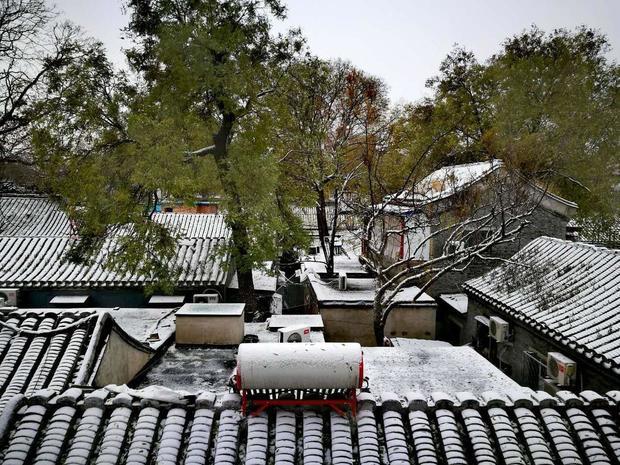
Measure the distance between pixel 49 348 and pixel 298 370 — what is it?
5.05m

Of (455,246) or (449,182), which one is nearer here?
(455,246)

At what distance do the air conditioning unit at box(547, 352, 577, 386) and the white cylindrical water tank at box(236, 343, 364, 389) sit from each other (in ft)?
20.9

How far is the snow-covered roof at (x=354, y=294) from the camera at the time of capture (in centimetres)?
1354

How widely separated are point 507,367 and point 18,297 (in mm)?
14818

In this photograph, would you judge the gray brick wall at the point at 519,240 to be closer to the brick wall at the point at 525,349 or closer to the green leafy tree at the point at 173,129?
the brick wall at the point at 525,349

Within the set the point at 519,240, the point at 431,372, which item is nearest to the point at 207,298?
the point at 431,372

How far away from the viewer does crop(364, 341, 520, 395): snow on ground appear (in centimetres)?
773

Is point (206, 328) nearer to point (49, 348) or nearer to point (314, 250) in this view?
point (49, 348)

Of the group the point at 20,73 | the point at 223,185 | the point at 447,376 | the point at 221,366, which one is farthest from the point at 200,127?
the point at 447,376

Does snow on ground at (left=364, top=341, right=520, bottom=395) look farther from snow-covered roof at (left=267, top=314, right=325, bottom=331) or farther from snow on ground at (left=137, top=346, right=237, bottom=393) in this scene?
snow on ground at (left=137, top=346, right=237, bottom=393)

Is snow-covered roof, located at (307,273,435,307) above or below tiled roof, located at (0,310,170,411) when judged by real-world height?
above

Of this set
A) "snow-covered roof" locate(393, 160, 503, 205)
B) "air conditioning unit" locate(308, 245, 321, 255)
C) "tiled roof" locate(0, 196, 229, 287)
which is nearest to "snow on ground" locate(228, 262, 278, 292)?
"tiled roof" locate(0, 196, 229, 287)

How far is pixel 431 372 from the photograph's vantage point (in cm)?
845

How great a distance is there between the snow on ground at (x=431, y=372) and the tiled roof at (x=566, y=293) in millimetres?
1598
